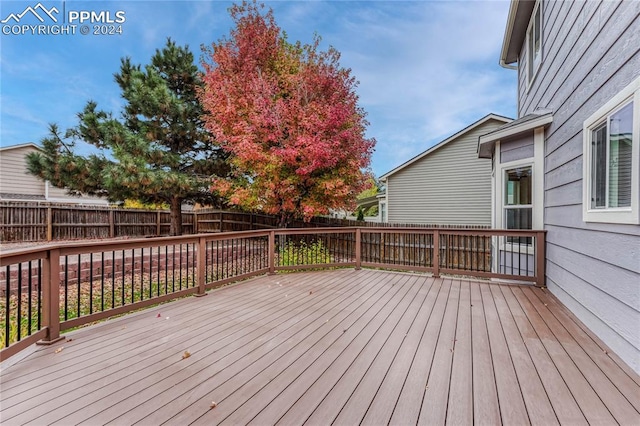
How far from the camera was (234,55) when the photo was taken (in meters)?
7.84

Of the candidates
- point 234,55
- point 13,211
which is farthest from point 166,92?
point 13,211

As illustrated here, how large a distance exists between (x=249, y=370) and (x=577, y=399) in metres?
2.11

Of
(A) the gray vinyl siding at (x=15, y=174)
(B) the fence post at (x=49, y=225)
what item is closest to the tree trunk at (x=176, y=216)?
(B) the fence post at (x=49, y=225)

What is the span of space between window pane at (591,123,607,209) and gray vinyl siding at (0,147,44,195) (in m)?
17.2

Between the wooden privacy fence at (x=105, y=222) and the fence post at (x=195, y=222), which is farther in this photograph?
the fence post at (x=195, y=222)

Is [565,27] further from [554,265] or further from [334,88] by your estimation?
[334,88]

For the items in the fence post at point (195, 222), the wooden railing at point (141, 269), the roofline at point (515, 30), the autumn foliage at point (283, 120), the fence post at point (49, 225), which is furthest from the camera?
the fence post at point (195, 222)

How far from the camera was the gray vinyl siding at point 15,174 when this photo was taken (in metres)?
11.8

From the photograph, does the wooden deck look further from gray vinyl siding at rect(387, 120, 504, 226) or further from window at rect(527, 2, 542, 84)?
gray vinyl siding at rect(387, 120, 504, 226)

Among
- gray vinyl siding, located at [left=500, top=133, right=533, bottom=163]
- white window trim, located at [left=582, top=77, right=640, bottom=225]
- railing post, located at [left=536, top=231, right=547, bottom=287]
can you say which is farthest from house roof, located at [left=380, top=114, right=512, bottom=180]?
white window trim, located at [left=582, top=77, right=640, bottom=225]

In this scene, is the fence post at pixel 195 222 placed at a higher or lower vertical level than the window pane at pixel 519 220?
lower

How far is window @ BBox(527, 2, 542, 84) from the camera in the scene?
466cm
